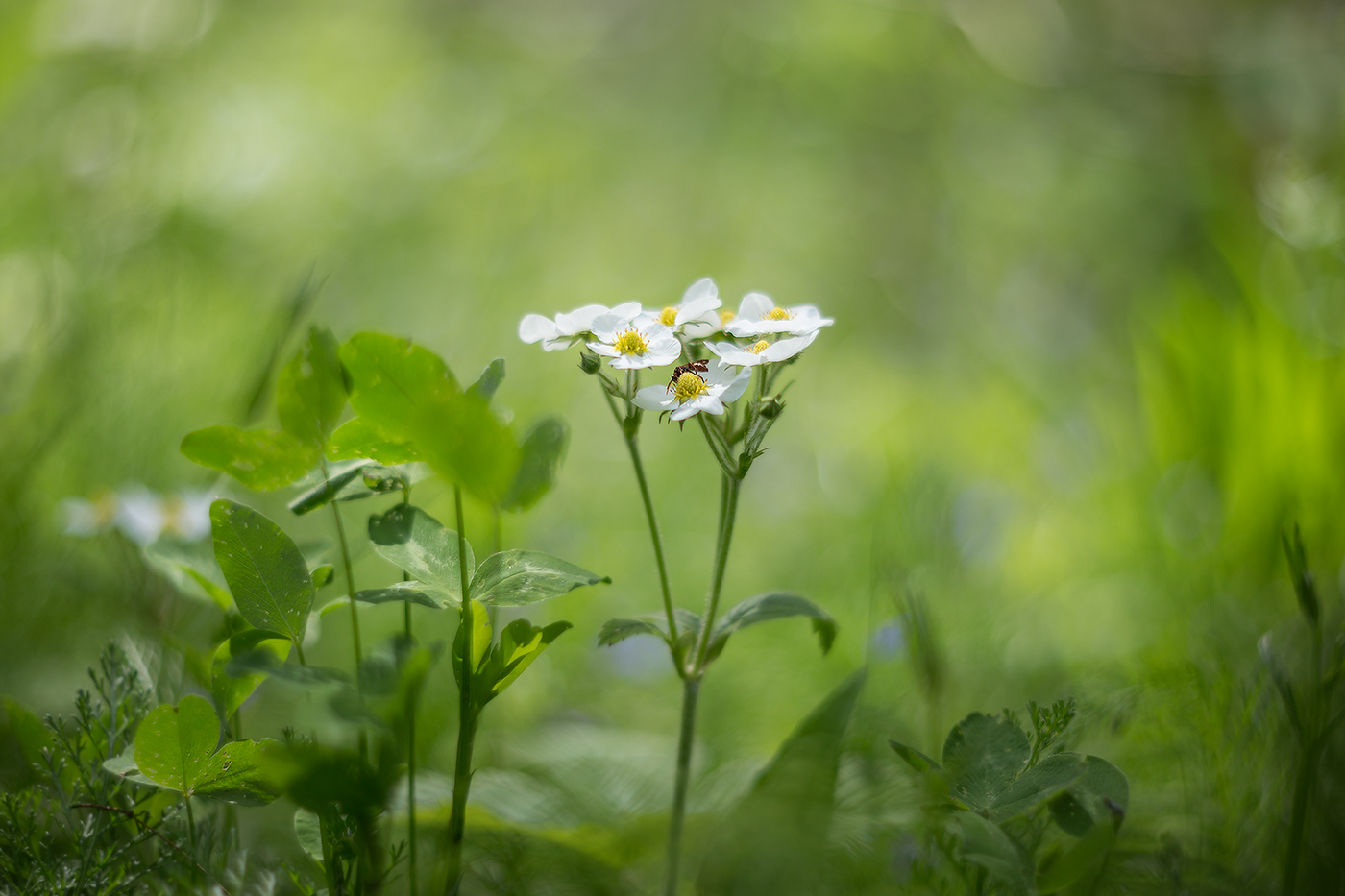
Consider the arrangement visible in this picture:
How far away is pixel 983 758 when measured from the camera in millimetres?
439

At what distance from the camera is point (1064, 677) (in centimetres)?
80

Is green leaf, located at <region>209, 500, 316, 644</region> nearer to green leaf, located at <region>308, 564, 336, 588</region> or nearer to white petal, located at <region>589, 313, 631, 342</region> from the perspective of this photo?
green leaf, located at <region>308, 564, 336, 588</region>

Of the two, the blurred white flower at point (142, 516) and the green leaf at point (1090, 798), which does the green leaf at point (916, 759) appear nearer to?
the green leaf at point (1090, 798)

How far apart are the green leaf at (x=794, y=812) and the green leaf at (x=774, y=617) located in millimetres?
70

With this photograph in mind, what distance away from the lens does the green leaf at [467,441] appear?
385mm

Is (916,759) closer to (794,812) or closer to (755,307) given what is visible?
(794,812)

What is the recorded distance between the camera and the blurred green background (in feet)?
2.64

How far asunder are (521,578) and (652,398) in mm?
127

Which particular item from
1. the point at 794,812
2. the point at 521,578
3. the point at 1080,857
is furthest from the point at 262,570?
the point at 1080,857

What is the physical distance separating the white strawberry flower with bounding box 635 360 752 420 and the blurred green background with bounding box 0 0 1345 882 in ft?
1.07

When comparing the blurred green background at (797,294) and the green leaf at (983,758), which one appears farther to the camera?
the blurred green background at (797,294)

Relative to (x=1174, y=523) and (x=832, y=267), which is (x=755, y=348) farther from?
(x=832, y=267)

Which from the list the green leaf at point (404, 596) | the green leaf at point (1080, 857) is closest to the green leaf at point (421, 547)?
the green leaf at point (404, 596)

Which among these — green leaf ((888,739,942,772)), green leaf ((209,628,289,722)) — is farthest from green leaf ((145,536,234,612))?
green leaf ((888,739,942,772))
